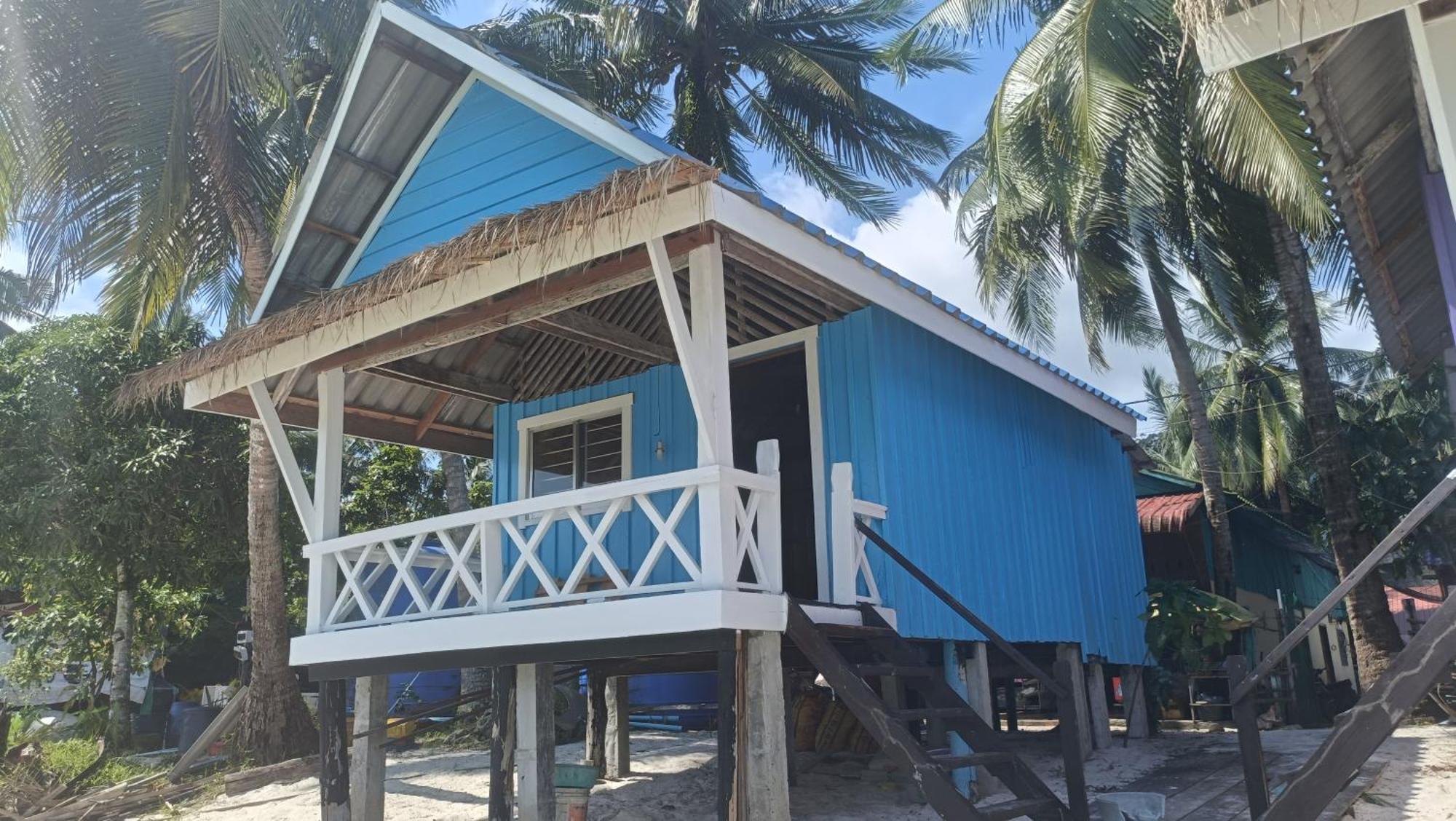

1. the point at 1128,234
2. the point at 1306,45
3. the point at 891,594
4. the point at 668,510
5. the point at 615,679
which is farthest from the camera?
the point at 1128,234

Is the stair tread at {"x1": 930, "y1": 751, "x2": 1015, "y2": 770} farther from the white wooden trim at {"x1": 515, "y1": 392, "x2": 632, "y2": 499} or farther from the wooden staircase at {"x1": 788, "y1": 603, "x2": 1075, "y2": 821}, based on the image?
the white wooden trim at {"x1": 515, "y1": 392, "x2": 632, "y2": 499}

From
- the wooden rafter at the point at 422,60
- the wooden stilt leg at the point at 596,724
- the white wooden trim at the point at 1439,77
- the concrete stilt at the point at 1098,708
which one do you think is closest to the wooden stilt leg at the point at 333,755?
the wooden stilt leg at the point at 596,724

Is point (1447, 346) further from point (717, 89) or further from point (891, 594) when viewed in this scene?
point (717, 89)

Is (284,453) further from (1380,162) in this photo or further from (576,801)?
(1380,162)

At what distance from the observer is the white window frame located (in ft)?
32.6

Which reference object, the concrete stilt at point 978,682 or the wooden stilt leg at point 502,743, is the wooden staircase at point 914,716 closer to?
the concrete stilt at point 978,682

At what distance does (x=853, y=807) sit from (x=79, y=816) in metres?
7.89

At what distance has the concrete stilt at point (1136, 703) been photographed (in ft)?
40.2

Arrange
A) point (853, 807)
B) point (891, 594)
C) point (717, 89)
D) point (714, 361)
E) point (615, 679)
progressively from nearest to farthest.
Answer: point (714, 361)
point (891, 594)
point (853, 807)
point (615, 679)
point (717, 89)

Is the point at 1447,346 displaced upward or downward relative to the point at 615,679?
upward

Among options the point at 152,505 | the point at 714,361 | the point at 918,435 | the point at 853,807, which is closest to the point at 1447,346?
the point at 918,435

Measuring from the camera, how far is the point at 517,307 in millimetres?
7656

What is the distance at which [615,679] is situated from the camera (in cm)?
1117

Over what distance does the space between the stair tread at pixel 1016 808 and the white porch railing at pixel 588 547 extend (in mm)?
1661
